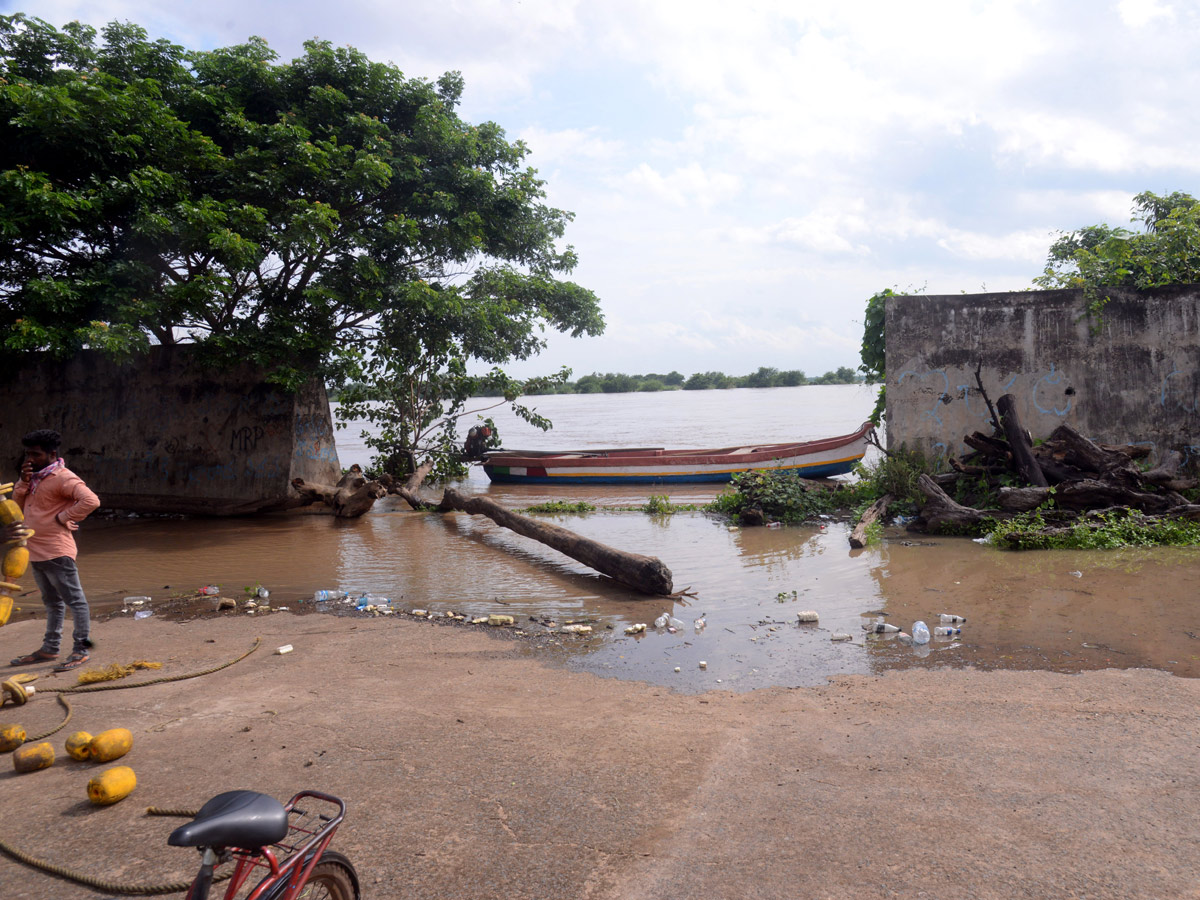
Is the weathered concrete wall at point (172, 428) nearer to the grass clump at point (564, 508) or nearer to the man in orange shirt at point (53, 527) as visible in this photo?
the grass clump at point (564, 508)

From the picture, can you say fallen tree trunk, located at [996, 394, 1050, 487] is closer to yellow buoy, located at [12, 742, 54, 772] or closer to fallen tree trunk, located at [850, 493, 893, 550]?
fallen tree trunk, located at [850, 493, 893, 550]

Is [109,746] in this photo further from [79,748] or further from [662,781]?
[662,781]

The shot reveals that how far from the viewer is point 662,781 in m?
3.35

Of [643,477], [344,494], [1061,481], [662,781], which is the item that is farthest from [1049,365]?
[344,494]

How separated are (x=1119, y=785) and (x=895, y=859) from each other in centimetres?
124

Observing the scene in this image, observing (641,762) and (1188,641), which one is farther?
(1188,641)

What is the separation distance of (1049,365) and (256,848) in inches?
450

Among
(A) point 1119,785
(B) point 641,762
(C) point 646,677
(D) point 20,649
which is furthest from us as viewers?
(D) point 20,649

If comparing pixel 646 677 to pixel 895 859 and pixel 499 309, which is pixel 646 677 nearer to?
pixel 895 859

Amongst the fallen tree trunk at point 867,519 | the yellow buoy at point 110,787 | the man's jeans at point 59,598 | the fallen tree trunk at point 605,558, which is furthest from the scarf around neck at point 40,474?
the fallen tree trunk at point 867,519

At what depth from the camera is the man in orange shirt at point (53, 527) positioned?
525 cm

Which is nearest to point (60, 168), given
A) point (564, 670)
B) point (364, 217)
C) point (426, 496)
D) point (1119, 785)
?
point (364, 217)

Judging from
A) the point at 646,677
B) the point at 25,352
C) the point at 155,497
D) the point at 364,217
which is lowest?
the point at 646,677

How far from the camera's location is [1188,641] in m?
5.13
